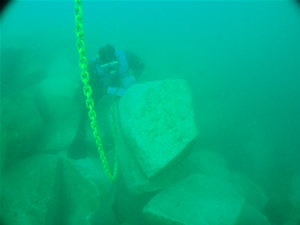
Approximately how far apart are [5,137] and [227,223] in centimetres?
388

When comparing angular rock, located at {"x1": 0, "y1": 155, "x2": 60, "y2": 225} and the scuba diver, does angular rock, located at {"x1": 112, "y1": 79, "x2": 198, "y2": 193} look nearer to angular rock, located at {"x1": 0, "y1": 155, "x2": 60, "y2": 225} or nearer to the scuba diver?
the scuba diver

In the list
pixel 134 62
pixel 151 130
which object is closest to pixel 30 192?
pixel 151 130

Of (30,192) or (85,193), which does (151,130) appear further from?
(30,192)

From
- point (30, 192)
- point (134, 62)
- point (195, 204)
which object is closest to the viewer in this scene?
point (195, 204)

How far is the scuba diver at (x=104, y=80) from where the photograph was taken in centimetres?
443

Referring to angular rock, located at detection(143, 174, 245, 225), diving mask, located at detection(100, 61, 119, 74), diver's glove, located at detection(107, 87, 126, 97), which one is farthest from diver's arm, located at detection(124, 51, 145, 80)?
angular rock, located at detection(143, 174, 245, 225)

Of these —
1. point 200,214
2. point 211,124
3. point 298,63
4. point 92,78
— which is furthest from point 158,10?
point 200,214

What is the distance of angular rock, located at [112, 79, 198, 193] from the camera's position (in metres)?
3.99

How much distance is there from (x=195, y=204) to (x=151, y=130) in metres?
1.40

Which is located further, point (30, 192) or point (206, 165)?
point (206, 165)

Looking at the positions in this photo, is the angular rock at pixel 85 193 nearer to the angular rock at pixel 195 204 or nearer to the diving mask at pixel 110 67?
the angular rock at pixel 195 204

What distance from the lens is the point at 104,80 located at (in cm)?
493

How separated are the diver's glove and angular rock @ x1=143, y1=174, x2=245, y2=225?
2.03m

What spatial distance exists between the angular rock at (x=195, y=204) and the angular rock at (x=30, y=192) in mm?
1610
